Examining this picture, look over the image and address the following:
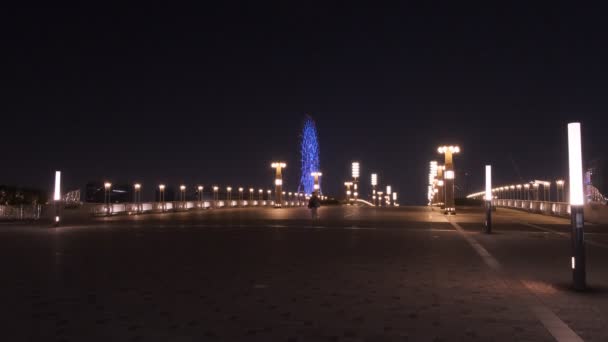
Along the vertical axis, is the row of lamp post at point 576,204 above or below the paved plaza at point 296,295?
above

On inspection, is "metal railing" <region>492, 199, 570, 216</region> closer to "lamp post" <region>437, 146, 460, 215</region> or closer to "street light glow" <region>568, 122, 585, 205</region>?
"lamp post" <region>437, 146, 460, 215</region>

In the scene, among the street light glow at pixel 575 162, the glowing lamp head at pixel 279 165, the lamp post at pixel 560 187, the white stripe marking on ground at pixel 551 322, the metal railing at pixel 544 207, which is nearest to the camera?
the white stripe marking on ground at pixel 551 322

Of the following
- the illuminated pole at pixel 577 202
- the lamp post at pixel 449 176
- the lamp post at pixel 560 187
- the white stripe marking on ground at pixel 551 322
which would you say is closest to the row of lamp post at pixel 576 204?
the illuminated pole at pixel 577 202

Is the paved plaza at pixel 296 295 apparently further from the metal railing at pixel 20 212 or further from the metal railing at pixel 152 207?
the metal railing at pixel 152 207

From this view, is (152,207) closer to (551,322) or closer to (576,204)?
(576,204)

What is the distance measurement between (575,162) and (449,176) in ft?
131

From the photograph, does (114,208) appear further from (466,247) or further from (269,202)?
(269,202)

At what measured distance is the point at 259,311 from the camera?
26.0 ft

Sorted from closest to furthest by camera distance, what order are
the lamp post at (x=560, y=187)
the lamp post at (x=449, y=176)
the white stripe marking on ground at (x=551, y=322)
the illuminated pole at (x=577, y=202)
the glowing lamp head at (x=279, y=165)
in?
the white stripe marking on ground at (x=551, y=322) < the illuminated pole at (x=577, y=202) < the lamp post at (x=449, y=176) < the lamp post at (x=560, y=187) < the glowing lamp head at (x=279, y=165)

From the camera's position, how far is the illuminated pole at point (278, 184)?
231 ft

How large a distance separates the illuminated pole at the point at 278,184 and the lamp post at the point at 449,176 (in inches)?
938

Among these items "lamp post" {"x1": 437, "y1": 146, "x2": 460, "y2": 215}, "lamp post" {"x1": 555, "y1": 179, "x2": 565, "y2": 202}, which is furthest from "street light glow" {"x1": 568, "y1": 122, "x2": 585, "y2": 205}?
"lamp post" {"x1": 555, "y1": 179, "x2": 565, "y2": 202}

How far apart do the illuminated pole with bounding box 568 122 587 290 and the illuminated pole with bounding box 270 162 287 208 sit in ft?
195

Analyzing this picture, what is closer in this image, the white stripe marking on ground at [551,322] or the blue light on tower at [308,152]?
the white stripe marking on ground at [551,322]
